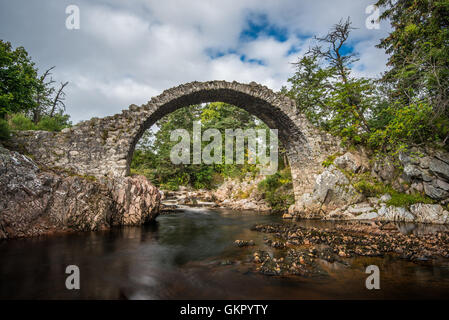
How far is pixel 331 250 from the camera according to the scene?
4.33m

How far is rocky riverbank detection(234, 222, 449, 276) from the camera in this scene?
352cm

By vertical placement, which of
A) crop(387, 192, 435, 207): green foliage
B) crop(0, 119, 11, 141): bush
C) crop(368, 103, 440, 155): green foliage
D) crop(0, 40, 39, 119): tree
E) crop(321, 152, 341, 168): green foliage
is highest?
crop(0, 40, 39, 119): tree

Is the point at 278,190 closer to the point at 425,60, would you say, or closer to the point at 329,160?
the point at 329,160

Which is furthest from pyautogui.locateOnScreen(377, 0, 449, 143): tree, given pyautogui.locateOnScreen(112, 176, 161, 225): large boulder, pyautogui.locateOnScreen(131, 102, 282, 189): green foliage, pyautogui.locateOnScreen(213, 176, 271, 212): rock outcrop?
pyautogui.locateOnScreen(131, 102, 282, 189): green foliage

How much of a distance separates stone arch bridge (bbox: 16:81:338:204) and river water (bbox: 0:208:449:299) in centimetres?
334

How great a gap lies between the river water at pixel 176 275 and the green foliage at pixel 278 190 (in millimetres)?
6562

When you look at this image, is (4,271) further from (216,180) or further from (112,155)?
(216,180)

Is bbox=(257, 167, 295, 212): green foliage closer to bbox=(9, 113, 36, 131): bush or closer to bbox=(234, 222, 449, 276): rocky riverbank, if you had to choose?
bbox=(234, 222, 449, 276): rocky riverbank

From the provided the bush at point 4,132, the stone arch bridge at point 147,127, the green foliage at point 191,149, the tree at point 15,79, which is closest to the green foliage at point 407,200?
the stone arch bridge at point 147,127

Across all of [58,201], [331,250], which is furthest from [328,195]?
[58,201]

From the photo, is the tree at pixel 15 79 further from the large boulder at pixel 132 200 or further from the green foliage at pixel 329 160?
the green foliage at pixel 329 160

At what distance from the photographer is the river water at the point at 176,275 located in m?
2.71
